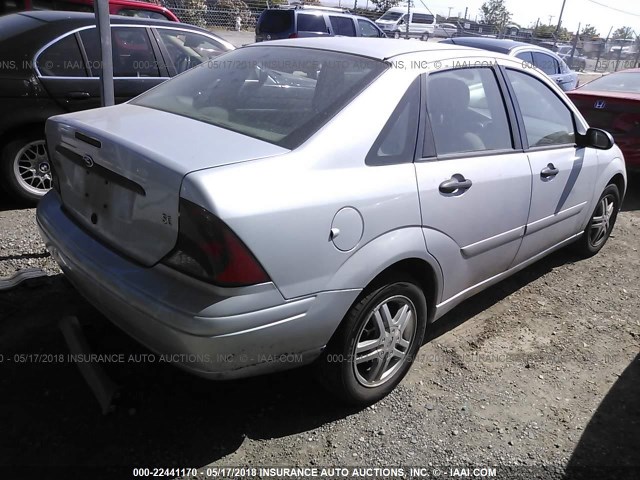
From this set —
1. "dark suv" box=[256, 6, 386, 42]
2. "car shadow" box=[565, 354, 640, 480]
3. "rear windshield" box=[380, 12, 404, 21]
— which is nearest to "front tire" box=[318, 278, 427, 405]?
"car shadow" box=[565, 354, 640, 480]

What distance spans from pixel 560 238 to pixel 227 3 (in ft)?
82.3

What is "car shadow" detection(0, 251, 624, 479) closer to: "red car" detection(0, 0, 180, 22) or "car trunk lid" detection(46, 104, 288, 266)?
"car trunk lid" detection(46, 104, 288, 266)

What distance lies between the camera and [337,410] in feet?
8.57

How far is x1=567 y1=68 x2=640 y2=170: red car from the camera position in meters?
6.11

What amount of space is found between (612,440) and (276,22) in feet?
42.8

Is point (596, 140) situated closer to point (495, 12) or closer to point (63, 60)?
point (63, 60)

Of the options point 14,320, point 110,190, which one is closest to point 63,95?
point 14,320

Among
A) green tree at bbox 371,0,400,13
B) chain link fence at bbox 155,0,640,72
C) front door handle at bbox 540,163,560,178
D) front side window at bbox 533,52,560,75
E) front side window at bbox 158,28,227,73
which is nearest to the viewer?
front door handle at bbox 540,163,560,178

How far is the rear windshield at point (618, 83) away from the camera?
22.5ft

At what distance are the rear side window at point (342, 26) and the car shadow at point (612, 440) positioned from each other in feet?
41.6

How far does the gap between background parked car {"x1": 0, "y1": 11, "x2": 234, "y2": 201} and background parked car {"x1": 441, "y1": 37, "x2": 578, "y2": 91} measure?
626 centimetres

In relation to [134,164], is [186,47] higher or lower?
higher

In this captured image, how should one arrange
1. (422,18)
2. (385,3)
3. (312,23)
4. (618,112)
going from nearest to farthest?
(618,112) < (312,23) < (422,18) < (385,3)

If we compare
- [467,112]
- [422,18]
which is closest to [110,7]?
[467,112]
